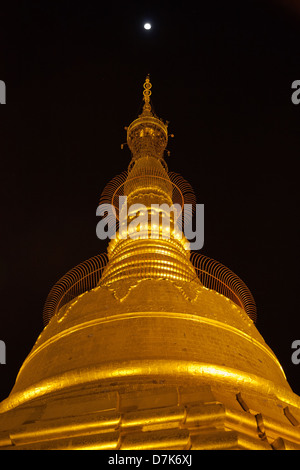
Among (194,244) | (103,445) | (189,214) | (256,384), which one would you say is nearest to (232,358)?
(256,384)

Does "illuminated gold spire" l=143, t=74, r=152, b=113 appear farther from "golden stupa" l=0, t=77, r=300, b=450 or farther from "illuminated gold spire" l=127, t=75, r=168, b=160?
"golden stupa" l=0, t=77, r=300, b=450

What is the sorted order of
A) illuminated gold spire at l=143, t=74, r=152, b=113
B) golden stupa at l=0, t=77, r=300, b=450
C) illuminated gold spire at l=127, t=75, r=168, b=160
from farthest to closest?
illuminated gold spire at l=143, t=74, r=152, b=113
illuminated gold spire at l=127, t=75, r=168, b=160
golden stupa at l=0, t=77, r=300, b=450

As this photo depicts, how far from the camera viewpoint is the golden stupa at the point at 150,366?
5555 mm

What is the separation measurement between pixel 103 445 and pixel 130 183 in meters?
8.83

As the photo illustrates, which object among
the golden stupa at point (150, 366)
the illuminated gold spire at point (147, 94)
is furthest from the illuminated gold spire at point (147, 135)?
the golden stupa at point (150, 366)

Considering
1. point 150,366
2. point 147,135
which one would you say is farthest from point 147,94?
point 150,366

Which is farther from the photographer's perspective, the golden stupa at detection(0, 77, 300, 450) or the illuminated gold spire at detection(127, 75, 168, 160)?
the illuminated gold spire at detection(127, 75, 168, 160)

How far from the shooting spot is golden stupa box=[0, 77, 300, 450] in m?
5.55

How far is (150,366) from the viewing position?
7.05 meters

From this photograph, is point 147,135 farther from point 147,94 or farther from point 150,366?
point 150,366

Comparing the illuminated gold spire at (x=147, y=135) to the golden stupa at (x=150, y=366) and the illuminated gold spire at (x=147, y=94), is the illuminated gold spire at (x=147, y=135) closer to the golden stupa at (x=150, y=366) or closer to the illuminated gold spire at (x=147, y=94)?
A: the illuminated gold spire at (x=147, y=94)

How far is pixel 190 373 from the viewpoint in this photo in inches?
279

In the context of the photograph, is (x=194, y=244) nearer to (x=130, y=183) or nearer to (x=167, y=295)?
(x=130, y=183)

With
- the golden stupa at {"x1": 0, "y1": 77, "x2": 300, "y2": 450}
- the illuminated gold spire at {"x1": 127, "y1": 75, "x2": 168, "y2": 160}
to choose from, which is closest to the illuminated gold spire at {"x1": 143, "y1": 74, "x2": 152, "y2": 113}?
the illuminated gold spire at {"x1": 127, "y1": 75, "x2": 168, "y2": 160}
